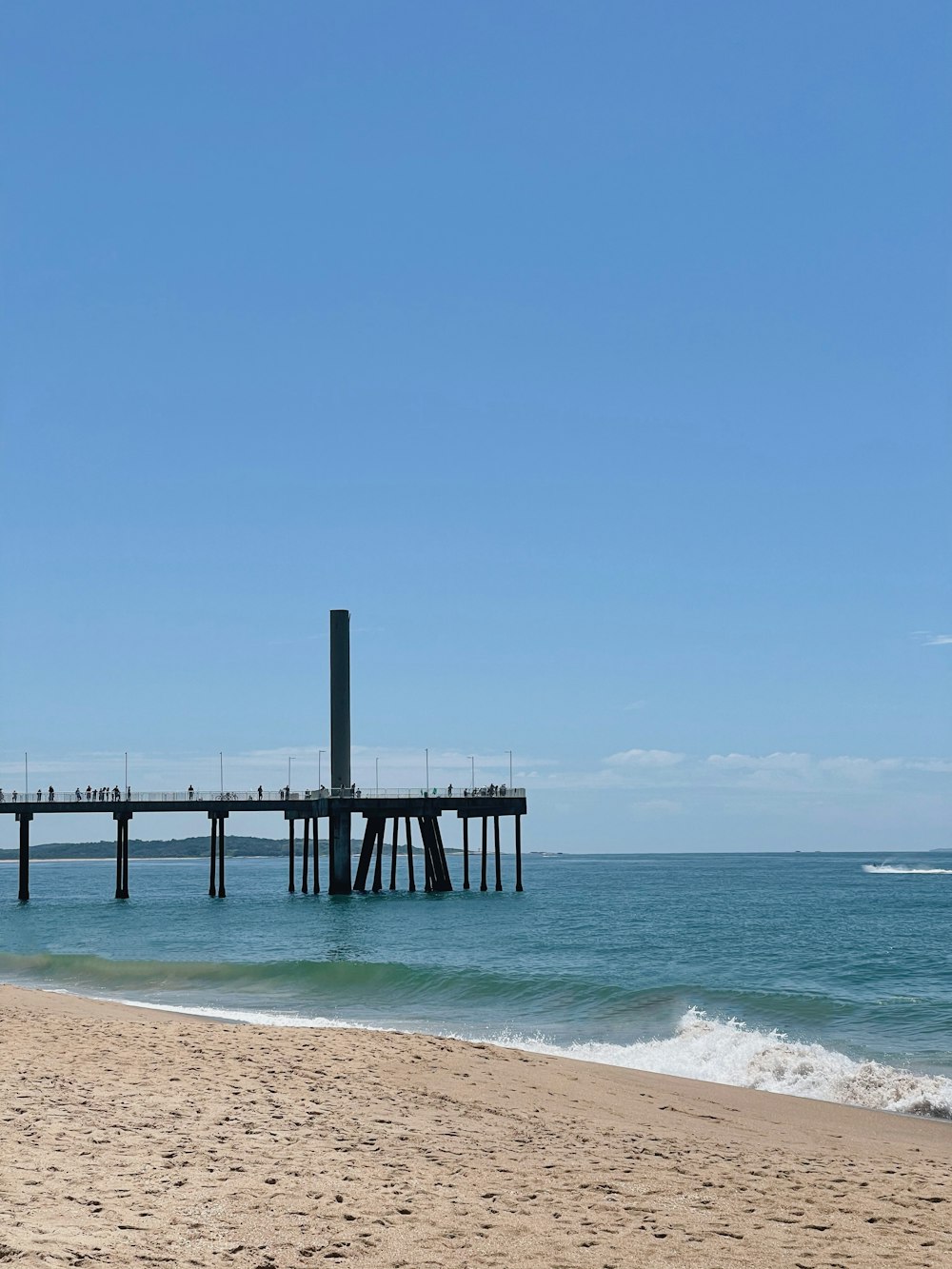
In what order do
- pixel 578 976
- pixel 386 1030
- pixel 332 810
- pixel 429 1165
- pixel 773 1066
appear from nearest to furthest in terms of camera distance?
pixel 429 1165 < pixel 773 1066 < pixel 386 1030 < pixel 578 976 < pixel 332 810

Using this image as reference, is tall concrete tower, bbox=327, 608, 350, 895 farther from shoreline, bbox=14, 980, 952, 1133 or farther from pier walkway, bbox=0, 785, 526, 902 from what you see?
shoreline, bbox=14, 980, 952, 1133

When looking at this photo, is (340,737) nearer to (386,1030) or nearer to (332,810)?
(332,810)

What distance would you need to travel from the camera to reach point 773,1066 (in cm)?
1781

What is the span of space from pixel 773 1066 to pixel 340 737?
173 ft

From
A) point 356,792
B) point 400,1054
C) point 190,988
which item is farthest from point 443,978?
point 356,792

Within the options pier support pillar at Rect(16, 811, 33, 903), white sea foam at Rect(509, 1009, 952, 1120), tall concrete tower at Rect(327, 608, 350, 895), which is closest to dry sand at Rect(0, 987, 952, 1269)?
white sea foam at Rect(509, 1009, 952, 1120)

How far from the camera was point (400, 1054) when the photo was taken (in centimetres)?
1638

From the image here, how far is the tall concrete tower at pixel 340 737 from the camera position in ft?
212

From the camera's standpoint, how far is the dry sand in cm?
823

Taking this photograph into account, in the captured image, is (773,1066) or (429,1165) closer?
(429,1165)

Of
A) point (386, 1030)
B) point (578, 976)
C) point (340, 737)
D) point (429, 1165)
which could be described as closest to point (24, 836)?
point (340, 737)

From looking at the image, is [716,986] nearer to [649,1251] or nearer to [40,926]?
[649,1251]

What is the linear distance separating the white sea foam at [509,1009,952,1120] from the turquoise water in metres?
0.04

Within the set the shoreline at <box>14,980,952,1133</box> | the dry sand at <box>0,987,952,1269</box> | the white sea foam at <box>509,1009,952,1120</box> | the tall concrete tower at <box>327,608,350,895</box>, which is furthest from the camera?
the tall concrete tower at <box>327,608,350,895</box>
